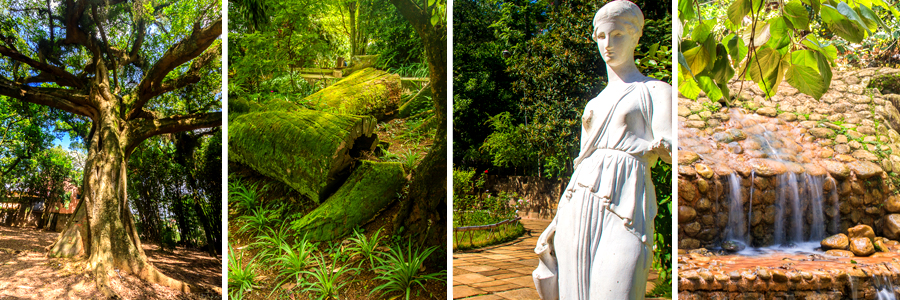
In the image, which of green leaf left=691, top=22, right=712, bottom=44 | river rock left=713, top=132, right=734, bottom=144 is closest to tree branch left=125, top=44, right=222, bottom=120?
green leaf left=691, top=22, right=712, bottom=44

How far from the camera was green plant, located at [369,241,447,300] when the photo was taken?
269 cm

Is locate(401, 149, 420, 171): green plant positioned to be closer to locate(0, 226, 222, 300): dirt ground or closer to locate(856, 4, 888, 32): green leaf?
locate(856, 4, 888, 32): green leaf

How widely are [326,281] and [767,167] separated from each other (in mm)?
3806

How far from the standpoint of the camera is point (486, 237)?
259 cm

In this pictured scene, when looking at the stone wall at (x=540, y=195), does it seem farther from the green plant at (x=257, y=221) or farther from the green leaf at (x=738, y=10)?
the green plant at (x=257, y=221)

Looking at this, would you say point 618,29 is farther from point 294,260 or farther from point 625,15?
point 294,260

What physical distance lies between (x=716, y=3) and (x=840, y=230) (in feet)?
7.45

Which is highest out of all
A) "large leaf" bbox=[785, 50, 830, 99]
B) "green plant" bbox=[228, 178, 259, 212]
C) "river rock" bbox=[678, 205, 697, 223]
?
"large leaf" bbox=[785, 50, 830, 99]

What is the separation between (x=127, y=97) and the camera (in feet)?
14.5

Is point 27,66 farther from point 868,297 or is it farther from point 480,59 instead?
point 868,297

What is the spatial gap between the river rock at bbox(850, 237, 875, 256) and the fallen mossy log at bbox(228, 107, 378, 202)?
398 centimetres

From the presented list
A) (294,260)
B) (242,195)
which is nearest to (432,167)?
(294,260)

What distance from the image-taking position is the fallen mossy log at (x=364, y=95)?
301 cm

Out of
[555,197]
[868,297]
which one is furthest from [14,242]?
[868,297]
